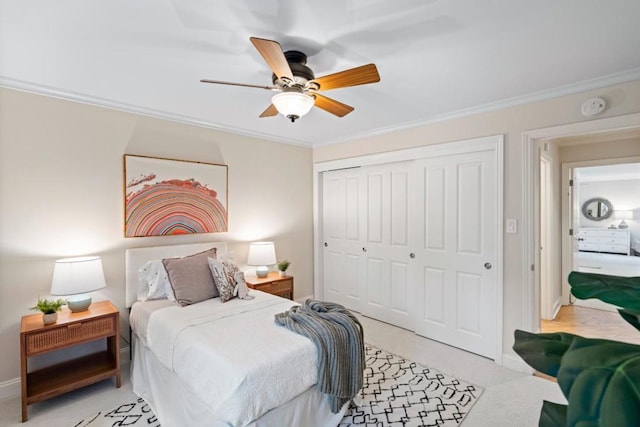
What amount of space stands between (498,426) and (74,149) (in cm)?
397

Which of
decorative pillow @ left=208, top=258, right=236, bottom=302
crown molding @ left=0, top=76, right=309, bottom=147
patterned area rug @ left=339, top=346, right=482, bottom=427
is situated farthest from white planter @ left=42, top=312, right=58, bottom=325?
patterned area rug @ left=339, top=346, right=482, bottom=427

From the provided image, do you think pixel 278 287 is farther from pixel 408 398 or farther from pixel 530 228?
pixel 530 228

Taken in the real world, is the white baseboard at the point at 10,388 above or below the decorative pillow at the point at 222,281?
below

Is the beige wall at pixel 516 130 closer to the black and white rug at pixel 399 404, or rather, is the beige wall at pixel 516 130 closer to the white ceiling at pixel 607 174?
the black and white rug at pixel 399 404

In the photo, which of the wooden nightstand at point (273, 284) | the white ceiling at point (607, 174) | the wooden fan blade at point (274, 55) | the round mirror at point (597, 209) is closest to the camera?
the wooden fan blade at point (274, 55)

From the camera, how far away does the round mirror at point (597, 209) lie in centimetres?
802

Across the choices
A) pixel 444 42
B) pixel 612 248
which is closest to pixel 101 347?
pixel 444 42

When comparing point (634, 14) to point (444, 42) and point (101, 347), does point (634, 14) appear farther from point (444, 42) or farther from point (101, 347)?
point (101, 347)

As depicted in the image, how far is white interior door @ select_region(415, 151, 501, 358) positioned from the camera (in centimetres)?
303

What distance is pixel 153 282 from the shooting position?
2.87 m

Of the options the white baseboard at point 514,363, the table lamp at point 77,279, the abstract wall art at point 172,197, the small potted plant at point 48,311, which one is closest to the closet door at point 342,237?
the abstract wall art at point 172,197

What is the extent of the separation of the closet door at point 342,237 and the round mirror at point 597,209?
25.7 feet

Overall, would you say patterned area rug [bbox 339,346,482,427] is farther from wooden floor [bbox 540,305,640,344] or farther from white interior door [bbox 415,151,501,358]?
wooden floor [bbox 540,305,640,344]

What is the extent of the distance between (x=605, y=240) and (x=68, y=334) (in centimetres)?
1070
